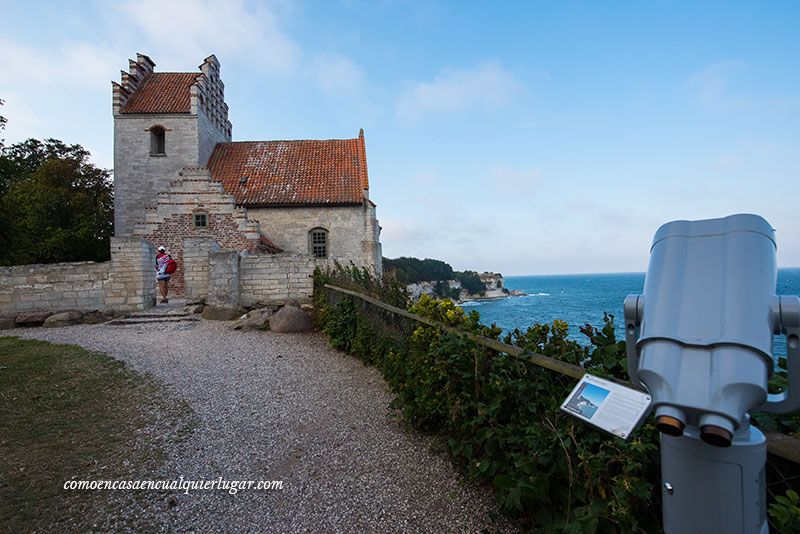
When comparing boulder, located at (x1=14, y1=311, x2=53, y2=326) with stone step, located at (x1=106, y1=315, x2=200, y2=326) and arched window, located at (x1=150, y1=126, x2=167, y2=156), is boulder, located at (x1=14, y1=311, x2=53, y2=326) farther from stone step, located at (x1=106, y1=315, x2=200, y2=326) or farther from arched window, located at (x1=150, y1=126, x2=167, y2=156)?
arched window, located at (x1=150, y1=126, x2=167, y2=156)

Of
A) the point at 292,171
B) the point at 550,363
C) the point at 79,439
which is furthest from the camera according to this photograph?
the point at 292,171

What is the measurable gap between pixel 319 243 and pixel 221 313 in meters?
10.0

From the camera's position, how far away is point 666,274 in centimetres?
149

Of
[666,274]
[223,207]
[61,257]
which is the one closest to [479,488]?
[666,274]

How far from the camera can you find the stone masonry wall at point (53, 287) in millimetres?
12141

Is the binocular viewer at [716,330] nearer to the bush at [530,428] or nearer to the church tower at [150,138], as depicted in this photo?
the bush at [530,428]

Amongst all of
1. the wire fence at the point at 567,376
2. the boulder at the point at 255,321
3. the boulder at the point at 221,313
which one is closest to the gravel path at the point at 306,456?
the wire fence at the point at 567,376

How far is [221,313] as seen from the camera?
12.0 meters

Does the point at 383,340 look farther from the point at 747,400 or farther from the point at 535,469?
the point at 747,400

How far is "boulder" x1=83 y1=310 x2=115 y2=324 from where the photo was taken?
12.0 meters

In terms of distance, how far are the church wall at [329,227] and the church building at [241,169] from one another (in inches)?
1.9

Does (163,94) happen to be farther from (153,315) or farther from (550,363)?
(550,363)

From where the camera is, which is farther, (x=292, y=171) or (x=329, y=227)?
(x=292, y=171)

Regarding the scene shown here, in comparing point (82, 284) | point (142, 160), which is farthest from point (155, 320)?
point (142, 160)
